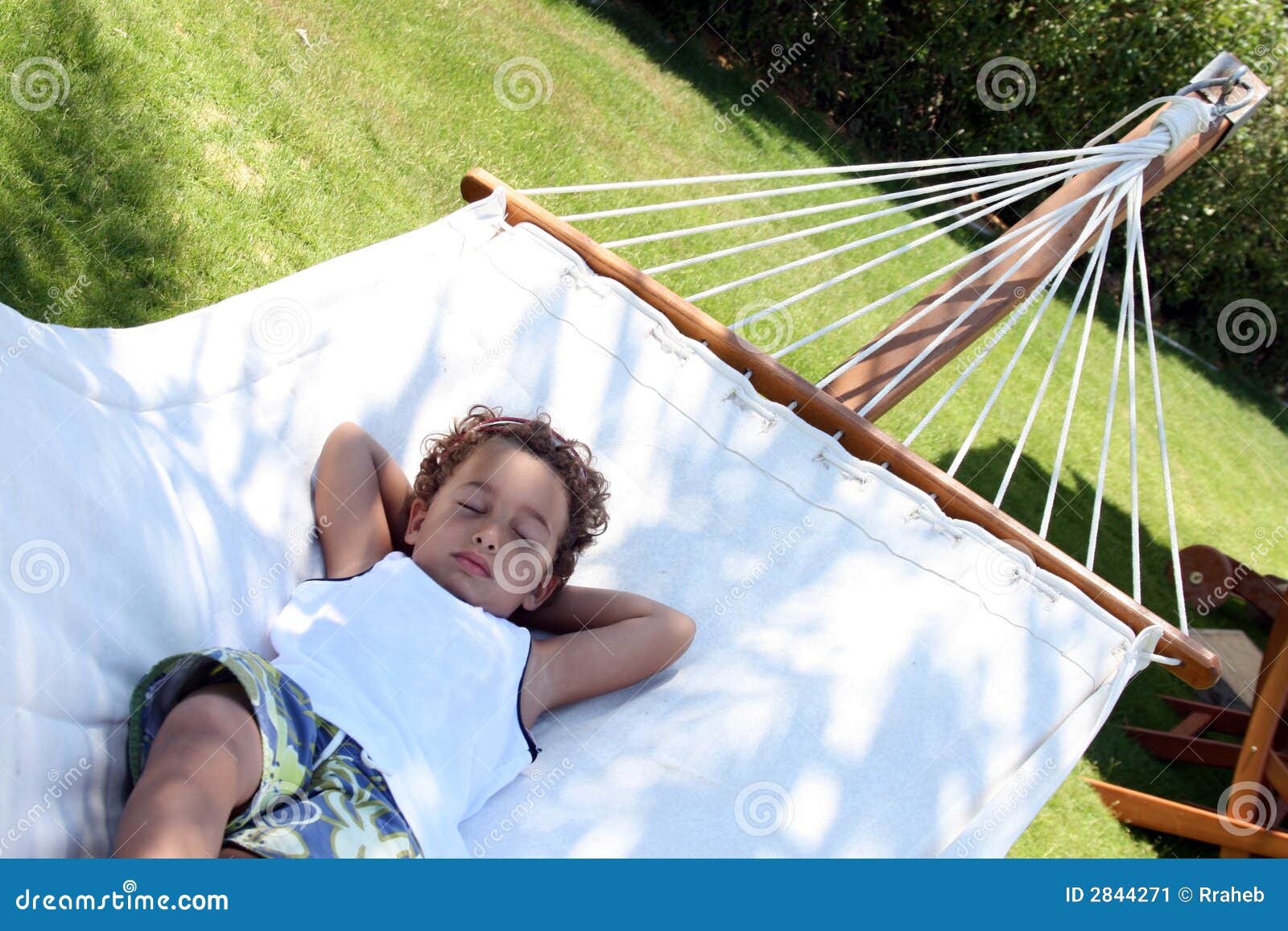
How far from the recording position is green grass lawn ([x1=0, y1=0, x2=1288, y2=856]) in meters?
2.80

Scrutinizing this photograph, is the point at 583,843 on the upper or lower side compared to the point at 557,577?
lower

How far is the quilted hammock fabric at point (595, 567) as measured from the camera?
156 cm

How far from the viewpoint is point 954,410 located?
179 inches

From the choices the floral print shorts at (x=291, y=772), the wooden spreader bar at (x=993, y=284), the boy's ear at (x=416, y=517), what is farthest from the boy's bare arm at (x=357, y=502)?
the wooden spreader bar at (x=993, y=284)

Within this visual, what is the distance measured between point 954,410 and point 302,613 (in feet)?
10.8

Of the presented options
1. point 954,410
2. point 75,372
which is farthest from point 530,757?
point 954,410

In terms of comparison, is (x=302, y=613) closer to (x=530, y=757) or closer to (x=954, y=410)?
(x=530, y=757)

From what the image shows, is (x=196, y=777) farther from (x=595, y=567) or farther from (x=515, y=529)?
(x=595, y=567)

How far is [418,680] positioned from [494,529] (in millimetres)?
285

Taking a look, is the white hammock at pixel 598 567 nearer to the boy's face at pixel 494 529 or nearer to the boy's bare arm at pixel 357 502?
the boy's bare arm at pixel 357 502

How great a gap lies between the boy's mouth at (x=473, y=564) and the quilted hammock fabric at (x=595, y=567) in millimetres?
272

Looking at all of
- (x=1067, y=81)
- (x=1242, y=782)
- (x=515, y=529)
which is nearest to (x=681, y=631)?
(x=515, y=529)

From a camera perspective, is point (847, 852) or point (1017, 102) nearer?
point (847, 852)
